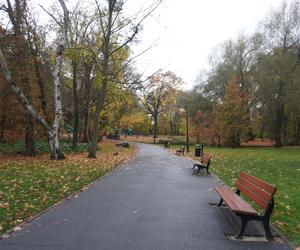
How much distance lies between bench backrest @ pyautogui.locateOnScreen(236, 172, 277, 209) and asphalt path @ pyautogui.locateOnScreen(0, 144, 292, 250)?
0.54m

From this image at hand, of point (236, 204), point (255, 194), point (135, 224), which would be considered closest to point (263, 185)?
point (255, 194)

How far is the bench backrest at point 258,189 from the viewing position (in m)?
6.26

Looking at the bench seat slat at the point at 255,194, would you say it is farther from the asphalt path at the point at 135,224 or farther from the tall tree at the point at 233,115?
the tall tree at the point at 233,115

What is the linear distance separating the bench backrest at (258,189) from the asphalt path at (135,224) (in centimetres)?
54

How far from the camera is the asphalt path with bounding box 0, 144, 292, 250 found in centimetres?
559

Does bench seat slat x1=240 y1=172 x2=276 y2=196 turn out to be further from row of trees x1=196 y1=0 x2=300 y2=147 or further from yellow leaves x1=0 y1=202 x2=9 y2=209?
row of trees x1=196 y1=0 x2=300 y2=147

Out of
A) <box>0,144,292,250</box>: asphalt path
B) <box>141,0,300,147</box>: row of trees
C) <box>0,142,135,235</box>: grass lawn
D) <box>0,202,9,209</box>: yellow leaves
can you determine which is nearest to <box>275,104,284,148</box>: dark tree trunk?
<box>141,0,300,147</box>: row of trees

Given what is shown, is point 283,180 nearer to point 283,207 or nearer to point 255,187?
point 283,207

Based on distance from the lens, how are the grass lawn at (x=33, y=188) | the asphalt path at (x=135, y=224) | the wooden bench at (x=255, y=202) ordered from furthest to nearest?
the grass lawn at (x=33, y=188)
the wooden bench at (x=255, y=202)
the asphalt path at (x=135, y=224)

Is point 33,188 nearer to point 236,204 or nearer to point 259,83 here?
point 236,204

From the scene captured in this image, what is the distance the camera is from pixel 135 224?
6.68m

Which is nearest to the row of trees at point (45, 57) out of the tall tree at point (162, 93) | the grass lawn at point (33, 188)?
the grass lawn at point (33, 188)

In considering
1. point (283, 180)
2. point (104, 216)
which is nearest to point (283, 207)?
point (104, 216)

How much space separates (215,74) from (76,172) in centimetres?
3858
